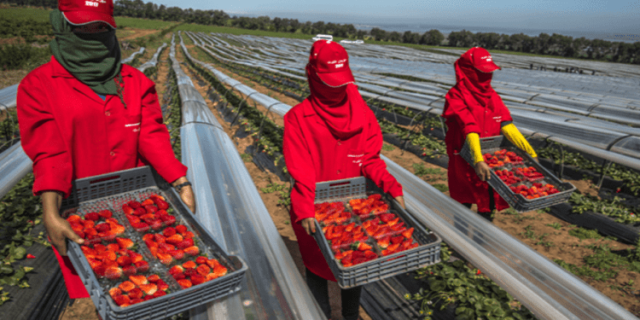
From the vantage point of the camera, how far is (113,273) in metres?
1.83

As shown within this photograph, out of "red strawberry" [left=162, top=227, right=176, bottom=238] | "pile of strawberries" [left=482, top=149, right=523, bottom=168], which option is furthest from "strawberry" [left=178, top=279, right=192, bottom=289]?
"pile of strawberries" [left=482, top=149, right=523, bottom=168]

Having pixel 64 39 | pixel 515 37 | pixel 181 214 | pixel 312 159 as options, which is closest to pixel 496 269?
pixel 312 159

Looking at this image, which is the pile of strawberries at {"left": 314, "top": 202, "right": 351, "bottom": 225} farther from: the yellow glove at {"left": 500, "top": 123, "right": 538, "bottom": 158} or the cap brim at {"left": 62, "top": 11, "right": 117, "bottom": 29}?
the yellow glove at {"left": 500, "top": 123, "right": 538, "bottom": 158}

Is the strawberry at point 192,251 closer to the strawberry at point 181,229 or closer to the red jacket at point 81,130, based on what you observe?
the strawberry at point 181,229

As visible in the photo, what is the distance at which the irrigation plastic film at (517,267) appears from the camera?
238cm

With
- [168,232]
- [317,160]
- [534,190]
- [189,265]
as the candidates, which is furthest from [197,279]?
[534,190]

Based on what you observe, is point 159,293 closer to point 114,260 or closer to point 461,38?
point 114,260

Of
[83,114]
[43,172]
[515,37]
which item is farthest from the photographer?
[515,37]

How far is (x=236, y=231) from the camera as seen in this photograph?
342 cm

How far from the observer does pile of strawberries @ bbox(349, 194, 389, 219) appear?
2.44 m

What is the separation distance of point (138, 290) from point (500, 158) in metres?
3.64

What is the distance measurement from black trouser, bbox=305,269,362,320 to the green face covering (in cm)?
189

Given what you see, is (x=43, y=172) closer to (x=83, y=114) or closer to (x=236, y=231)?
(x=83, y=114)

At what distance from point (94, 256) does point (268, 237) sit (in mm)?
1635
